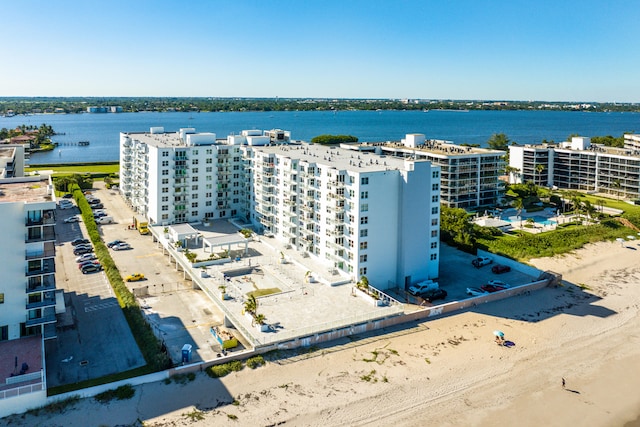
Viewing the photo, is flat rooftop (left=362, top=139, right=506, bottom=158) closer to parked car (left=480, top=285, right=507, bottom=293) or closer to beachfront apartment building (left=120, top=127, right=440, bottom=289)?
beachfront apartment building (left=120, top=127, right=440, bottom=289)

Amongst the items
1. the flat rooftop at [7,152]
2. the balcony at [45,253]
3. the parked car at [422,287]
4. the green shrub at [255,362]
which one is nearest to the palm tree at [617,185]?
the parked car at [422,287]

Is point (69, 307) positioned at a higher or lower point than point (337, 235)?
lower

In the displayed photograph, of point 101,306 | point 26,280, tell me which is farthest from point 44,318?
point 101,306

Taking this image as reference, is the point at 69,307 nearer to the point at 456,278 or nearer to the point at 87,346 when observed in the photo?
the point at 87,346

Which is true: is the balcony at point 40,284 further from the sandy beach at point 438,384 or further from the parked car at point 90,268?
the parked car at point 90,268

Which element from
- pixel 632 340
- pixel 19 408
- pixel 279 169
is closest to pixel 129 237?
pixel 279 169

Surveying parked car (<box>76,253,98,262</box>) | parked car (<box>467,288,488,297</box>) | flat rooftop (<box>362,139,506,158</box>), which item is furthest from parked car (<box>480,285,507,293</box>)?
parked car (<box>76,253,98,262</box>)
